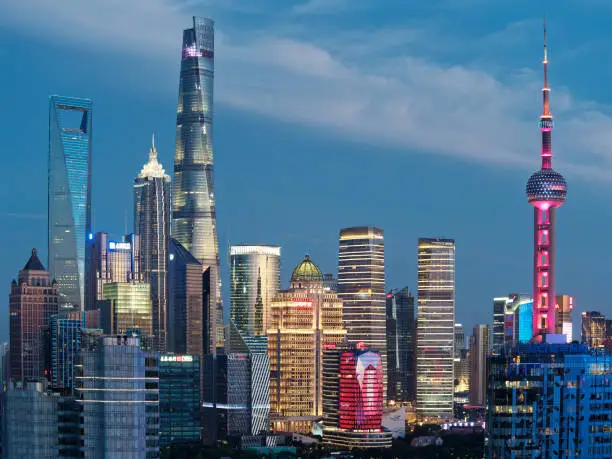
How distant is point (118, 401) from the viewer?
138 m

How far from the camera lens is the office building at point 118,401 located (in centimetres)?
13700

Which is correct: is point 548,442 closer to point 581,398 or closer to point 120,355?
point 581,398

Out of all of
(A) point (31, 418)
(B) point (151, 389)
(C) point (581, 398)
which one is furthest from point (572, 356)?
(A) point (31, 418)

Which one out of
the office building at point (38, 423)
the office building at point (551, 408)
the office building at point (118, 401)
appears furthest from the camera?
the office building at point (551, 408)

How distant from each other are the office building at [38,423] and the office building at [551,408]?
145ft

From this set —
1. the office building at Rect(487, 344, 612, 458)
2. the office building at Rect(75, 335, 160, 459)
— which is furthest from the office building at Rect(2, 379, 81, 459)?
the office building at Rect(487, 344, 612, 458)

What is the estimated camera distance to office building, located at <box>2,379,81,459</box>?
144 m

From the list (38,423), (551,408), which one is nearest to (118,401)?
(38,423)

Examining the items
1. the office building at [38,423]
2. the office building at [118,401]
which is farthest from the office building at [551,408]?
the office building at [38,423]

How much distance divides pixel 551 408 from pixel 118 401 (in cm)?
4571

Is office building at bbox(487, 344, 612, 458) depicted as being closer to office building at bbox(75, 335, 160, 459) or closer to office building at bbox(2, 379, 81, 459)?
office building at bbox(75, 335, 160, 459)

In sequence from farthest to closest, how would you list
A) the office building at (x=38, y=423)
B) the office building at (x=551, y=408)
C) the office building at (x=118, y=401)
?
the office building at (x=551, y=408) < the office building at (x=38, y=423) < the office building at (x=118, y=401)

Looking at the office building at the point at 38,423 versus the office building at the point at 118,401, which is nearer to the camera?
the office building at the point at 118,401

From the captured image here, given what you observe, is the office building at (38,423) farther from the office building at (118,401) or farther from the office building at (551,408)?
the office building at (551,408)
